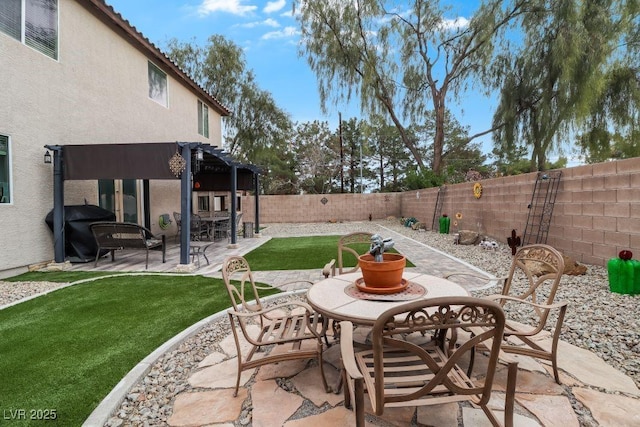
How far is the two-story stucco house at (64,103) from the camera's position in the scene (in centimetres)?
549

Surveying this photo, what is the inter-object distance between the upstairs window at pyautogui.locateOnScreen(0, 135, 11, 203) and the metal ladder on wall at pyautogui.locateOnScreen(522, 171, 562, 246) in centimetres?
946

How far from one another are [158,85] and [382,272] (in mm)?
10132

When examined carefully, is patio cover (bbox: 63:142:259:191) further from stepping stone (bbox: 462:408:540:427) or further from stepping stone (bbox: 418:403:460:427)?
stepping stone (bbox: 462:408:540:427)

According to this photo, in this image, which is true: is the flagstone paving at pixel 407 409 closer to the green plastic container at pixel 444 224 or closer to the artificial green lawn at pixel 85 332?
the artificial green lawn at pixel 85 332

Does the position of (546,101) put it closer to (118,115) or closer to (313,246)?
(313,246)

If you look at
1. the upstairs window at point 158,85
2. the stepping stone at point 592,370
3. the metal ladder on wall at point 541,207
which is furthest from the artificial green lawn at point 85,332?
the upstairs window at point 158,85

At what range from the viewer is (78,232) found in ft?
21.1

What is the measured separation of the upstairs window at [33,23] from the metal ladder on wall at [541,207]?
31.8 feet

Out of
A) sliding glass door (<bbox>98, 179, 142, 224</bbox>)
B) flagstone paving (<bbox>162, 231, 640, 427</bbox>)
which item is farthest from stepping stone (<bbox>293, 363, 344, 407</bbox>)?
sliding glass door (<bbox>98, 179, 142, 224</bbox>)

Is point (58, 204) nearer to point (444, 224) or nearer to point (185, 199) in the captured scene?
point (185, 199)

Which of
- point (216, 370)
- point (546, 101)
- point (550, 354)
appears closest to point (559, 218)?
point (550, 354)

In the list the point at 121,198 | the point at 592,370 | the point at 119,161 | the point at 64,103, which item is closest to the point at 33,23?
the point at 64,103

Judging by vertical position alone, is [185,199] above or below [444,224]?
above

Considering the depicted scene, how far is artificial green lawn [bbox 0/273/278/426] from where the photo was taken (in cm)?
219
